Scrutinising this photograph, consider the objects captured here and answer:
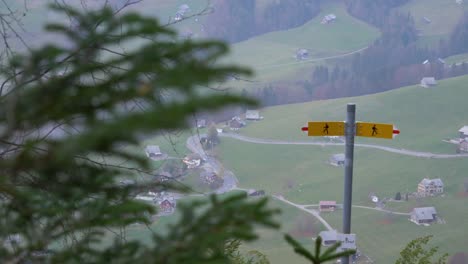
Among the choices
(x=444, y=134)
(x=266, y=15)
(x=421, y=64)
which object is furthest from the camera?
(x=266, y=15)

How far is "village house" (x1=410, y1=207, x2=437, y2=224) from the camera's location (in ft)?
35.4

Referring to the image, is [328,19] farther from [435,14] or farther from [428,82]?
[428,82]

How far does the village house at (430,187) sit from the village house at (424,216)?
1229 millimetres

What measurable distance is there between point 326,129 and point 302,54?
2015 centimetres

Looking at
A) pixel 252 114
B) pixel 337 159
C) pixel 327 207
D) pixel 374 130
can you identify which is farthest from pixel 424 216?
pixel 374 130

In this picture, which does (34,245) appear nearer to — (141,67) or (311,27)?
(141,67)

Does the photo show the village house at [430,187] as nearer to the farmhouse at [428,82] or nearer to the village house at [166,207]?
the farmhouse at [428,82]

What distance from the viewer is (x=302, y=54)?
2392 centimetres

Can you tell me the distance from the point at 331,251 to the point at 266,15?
74.5 feet

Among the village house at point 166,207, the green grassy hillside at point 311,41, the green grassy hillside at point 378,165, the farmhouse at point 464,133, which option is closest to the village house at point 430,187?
the green grassy hillside at point 378,165

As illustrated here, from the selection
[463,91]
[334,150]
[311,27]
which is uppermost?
[311,27]

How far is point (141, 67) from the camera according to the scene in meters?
0.98

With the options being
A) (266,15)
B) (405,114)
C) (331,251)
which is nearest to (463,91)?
(405,114)

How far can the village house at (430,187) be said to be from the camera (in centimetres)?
1224
